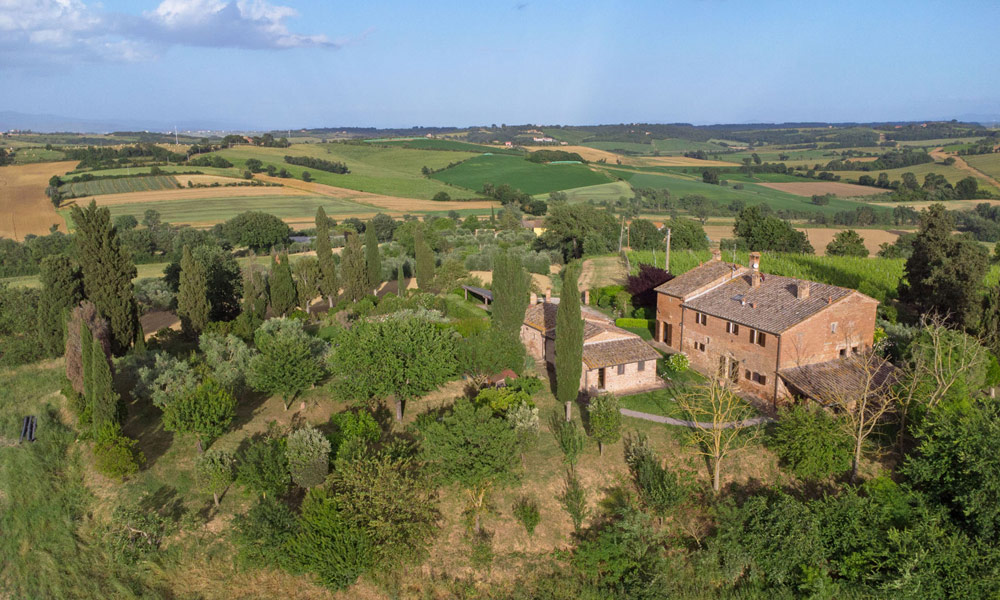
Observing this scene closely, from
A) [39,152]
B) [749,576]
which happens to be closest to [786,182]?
[749,576]

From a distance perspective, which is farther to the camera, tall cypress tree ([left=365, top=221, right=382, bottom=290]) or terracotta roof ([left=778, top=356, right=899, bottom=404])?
tall cypress tree ([left=365, top=221, right=382, bottom=290])

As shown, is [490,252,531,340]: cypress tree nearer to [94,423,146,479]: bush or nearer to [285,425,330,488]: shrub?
[285,425,330,488]: shrub

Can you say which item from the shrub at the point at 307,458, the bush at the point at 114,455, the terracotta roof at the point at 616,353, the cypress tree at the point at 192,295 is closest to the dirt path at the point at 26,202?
the cypress tree at the point at 192,295

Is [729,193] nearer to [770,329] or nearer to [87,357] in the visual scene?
[770,329]

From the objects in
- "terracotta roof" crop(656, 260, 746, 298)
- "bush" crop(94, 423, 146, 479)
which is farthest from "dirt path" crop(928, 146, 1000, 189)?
"bush" crop(94, 423, 146, 479)

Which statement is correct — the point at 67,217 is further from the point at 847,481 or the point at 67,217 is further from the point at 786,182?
the point at 786,182

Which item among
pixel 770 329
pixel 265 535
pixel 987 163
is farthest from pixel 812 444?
pixel 987 163
